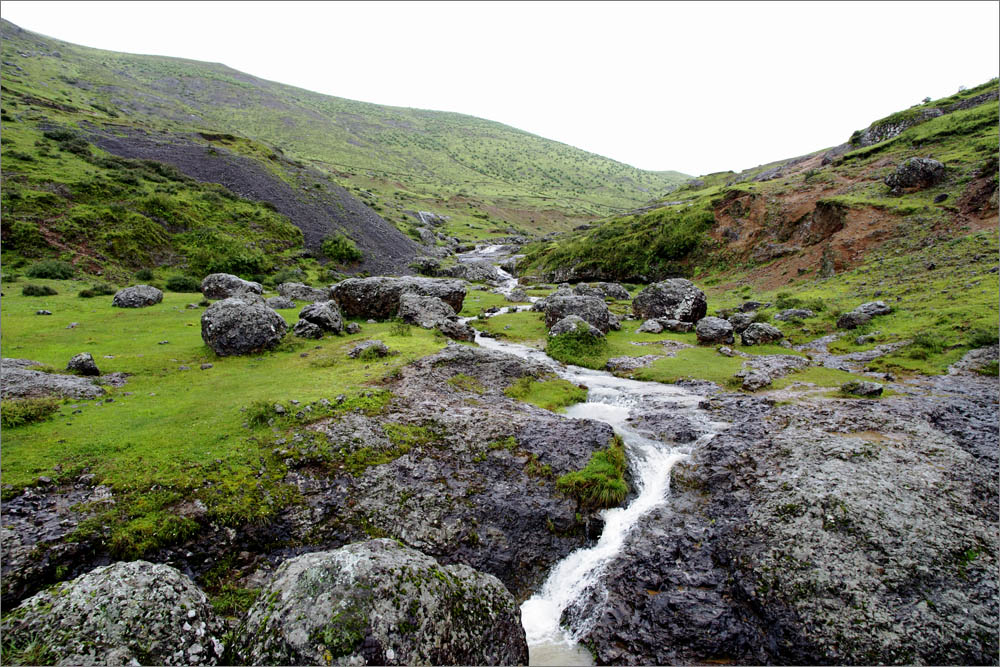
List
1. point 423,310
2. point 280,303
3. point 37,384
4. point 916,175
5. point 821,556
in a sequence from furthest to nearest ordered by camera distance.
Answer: point 916,175 → point 280,303 → point 423,310 → point 37,384 → point 821,556

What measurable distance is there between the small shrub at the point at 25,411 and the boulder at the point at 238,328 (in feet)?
28.0

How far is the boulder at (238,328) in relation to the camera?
2312cm

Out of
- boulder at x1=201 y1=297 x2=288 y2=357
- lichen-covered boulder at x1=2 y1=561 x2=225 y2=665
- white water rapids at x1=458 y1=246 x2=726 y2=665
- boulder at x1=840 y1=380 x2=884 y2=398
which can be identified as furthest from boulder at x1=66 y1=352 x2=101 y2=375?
boulder at x1=840 y1=380 x2=884 y2=398

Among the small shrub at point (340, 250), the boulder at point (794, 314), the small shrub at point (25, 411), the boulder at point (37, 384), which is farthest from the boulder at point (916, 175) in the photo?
the small shrub at point (25, 411)

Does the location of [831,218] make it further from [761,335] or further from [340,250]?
[340,250]

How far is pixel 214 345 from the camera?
2309cm

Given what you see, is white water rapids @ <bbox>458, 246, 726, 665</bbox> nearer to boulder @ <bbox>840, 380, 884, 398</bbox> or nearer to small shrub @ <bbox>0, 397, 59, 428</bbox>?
boulder @ <bbox>840, 380, 884, 398</bbox>

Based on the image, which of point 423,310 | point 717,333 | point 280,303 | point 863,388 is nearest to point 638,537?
point 863,388

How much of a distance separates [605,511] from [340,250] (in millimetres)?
57945

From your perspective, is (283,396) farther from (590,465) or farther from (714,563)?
(714,563)

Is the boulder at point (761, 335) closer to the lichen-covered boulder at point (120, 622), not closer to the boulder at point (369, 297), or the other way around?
the boulder at point (369, 297)

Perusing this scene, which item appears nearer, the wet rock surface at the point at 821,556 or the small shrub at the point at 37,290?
the wet rock surface at the point at 821,556

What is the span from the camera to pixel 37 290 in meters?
32.4

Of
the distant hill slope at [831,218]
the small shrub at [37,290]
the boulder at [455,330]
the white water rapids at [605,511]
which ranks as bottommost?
the white water rapids at [605,511]
